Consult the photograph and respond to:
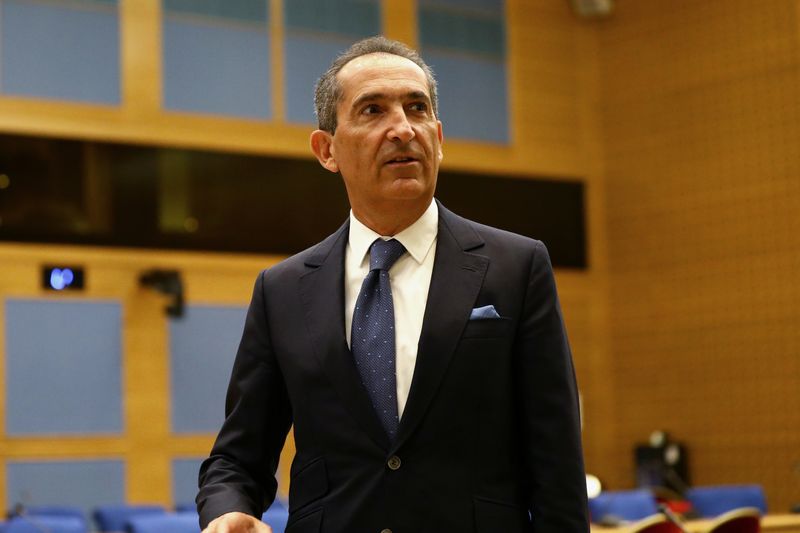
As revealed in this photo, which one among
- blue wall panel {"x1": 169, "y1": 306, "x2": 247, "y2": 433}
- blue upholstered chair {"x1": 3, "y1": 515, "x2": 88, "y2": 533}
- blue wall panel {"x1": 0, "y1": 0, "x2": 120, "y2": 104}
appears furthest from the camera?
blue wall panel {"x1": 169, "y1": 306, "x2": 247, "y2": 433}

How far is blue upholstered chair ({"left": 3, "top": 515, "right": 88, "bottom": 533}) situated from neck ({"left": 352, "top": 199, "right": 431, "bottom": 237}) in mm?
4867

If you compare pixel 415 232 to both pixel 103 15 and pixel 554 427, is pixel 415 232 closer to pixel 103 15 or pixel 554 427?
pixel 554 427

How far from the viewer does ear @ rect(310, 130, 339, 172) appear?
91.2 inches

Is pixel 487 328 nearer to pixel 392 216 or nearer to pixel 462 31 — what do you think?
pixel 392 216

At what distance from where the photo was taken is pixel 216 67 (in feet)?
41.1

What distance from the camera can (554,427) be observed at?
80.7 inches

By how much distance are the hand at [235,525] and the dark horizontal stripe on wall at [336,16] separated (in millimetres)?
11300

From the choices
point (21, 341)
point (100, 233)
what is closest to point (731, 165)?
point (100, 233)

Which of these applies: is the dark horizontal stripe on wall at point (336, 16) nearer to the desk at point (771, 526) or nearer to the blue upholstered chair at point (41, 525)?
the desk at point (771, 526)

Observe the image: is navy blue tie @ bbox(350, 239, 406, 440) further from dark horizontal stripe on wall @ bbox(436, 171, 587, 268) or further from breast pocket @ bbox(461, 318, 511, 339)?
dark horizontal stripe on wall @ bbox(436, 171, 587, 268)

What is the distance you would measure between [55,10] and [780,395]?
796 centimetres

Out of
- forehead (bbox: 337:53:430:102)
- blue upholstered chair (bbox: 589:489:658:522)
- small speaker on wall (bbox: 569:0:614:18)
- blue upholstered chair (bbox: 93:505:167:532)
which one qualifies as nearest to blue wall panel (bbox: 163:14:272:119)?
small speaker on wall (bbox: 569:0:614:18)

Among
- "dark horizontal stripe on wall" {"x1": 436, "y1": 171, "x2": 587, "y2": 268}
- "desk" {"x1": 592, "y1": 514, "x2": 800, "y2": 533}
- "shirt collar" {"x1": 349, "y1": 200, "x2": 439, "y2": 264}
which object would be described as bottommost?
"desk" {"x1": 592, "y1": 514, "x2": 800, "y2": 533}

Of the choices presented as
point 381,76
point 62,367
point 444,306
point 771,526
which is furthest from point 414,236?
point 62,367
